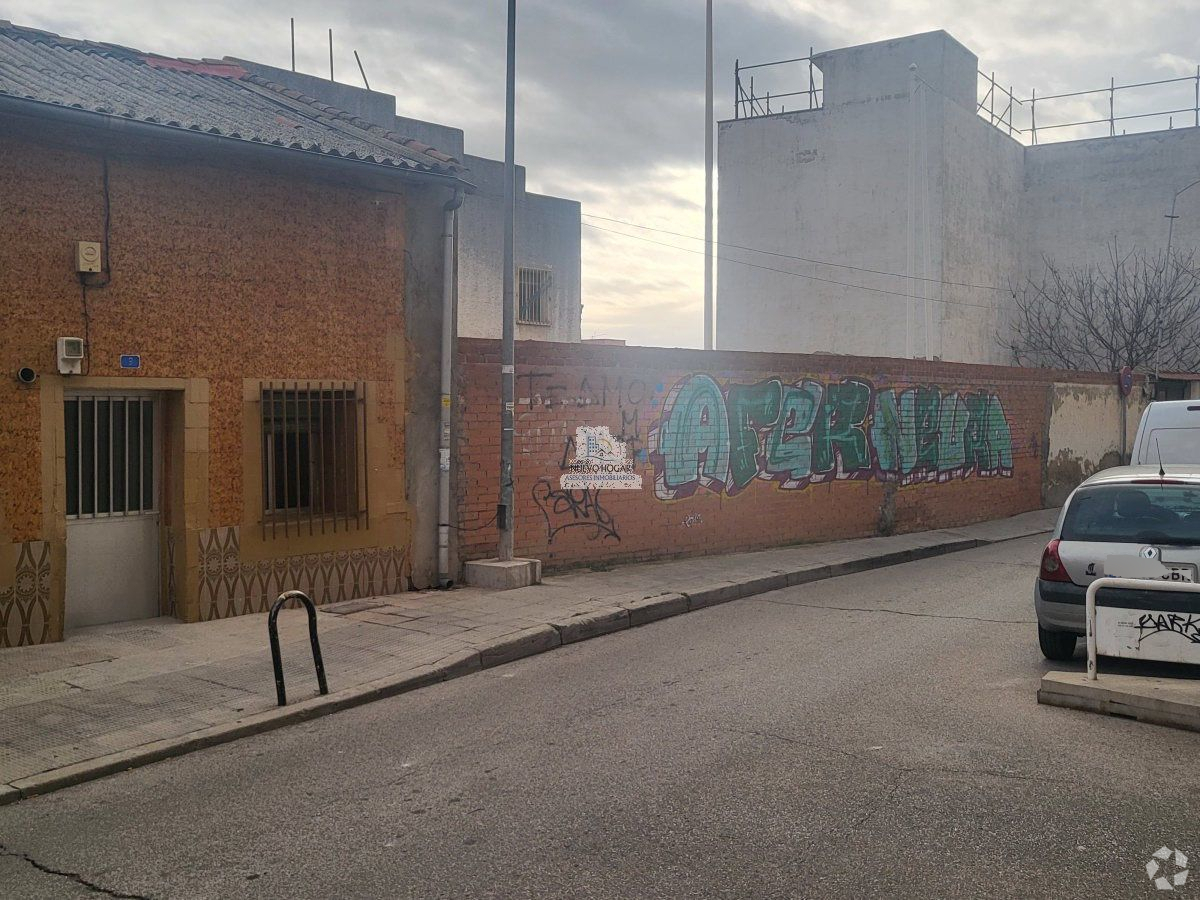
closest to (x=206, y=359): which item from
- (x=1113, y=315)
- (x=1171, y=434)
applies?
(x=1171, y=434)

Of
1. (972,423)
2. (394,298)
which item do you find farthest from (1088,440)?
(394,298)

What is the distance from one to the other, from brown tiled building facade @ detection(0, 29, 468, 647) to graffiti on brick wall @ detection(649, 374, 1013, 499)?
12.6 ft

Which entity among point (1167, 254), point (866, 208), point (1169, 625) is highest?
point (866, 208)

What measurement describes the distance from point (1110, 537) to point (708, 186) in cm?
2113

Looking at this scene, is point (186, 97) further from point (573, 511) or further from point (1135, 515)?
point (1135, 515)

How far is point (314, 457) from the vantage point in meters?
10.5

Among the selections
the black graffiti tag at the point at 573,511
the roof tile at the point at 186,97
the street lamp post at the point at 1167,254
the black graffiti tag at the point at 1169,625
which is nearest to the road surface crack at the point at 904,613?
the black graffiti tag at the point at 573,511

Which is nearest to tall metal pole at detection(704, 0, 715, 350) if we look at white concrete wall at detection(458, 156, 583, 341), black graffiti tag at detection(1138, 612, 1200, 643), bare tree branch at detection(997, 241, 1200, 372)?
white concrete wall at detection(458, 156, 583, 341)

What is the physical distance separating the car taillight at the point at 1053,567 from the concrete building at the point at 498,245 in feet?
59.8

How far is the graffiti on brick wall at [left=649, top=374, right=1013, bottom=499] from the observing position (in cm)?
1380

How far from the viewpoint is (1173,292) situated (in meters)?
32.3

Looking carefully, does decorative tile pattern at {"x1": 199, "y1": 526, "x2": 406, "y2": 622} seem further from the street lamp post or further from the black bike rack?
the street lamp post

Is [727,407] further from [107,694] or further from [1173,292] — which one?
[1173,292]

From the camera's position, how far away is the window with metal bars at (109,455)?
9.09 m
